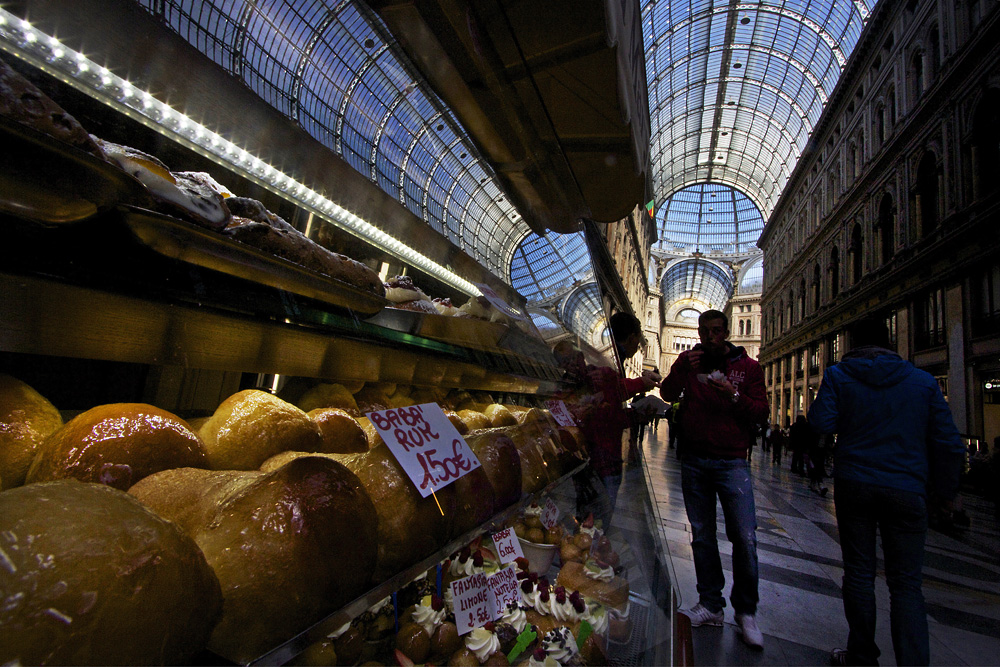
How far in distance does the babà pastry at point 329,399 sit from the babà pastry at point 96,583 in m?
0.64

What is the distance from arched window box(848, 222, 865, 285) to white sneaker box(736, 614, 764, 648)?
22954mm

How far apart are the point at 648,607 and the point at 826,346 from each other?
87.4 ft

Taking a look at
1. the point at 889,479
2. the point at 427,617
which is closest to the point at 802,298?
the point at 889,479

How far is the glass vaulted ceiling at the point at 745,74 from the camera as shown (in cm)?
2641

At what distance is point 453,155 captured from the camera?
1.31 metres

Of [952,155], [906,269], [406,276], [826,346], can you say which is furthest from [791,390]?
[406,276]

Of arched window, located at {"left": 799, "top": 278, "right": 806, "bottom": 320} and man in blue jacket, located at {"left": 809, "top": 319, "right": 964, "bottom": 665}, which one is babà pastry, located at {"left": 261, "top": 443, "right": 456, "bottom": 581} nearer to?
man in blue jacket, located at {"left": 809, "top": 319, "right": 964, "bottom": 665}

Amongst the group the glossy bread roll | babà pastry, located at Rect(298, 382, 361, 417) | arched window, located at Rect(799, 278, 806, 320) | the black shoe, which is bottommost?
the black shoe

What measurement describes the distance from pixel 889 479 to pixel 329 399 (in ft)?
8.52

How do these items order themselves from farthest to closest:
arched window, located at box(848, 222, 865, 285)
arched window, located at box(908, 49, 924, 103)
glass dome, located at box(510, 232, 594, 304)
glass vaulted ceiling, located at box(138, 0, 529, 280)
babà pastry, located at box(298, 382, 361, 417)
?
arched window, located at box(848, 222, 865, 285), arched window, located at box(908, 49, 924, 103), glass dome, located at box(510, 232, 594, 304), babà pastry, located at box(298, 382, 361, 417), glass vaulted ceiling, located at box(138, 0, 529, 280)

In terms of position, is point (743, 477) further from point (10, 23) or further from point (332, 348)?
point (10, 23)

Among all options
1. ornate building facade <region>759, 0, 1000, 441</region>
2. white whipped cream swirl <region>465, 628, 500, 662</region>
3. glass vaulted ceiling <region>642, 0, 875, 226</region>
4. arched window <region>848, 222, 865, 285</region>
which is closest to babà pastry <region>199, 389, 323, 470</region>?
white whipped cream swirl <region>465, 628, 500, 662</region>

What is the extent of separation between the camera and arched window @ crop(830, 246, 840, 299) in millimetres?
22197

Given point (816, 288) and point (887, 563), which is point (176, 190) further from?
point (816, 288)
